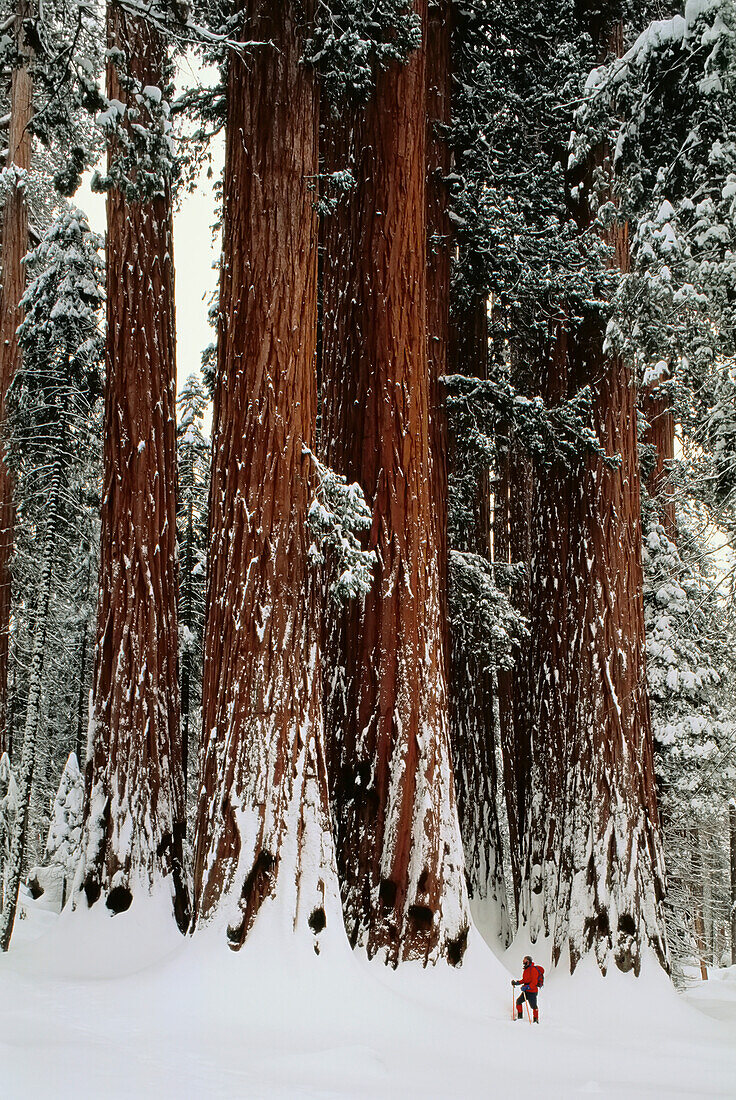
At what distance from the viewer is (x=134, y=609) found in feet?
28.3

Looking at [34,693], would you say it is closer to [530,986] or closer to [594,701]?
[594,701]

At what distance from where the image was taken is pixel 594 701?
9898 mm

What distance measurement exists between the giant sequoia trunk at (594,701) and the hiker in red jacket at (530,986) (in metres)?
1.86

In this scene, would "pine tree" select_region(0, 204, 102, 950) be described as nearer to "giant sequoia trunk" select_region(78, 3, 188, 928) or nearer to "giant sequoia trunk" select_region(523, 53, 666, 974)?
"giant sequoia trunk" select_region(78, 3, 188, 928)

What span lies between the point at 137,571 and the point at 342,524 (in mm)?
2246

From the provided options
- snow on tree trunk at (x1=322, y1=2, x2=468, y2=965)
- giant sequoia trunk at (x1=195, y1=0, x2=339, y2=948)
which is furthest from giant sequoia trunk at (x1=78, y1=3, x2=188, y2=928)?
giant sequoia trunk at (x1=195, y1=0, x2=339, y2=948)

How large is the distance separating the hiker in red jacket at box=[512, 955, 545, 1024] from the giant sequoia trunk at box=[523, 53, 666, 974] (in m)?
1.86

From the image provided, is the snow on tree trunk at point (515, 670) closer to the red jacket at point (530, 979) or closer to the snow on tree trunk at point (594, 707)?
the snow on tree trunk at point (594, 707)

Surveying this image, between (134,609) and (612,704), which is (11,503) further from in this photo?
(612,704)

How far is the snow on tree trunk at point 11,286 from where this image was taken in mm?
14305

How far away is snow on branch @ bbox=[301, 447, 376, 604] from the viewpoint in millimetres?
7258

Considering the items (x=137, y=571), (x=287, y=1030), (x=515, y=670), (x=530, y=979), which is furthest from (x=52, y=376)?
(x=287, y=1030)

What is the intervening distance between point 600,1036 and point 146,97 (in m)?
8.46

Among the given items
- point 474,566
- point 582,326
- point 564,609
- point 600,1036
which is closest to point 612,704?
point 564,609
